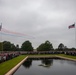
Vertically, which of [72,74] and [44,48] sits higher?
[44,48]

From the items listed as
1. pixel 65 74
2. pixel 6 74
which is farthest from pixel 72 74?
pixel 6 74

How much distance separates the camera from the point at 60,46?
5527 inches

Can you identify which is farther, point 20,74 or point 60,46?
point 60,46

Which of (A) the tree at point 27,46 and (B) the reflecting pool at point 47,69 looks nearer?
(B) the reflecting pool at point 47,69

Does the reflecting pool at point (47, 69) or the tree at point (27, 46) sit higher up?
the tree at point (27, 46)

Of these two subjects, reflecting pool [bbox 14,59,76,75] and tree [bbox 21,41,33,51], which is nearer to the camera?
reflecting pool [bbox 14,59,76,75]

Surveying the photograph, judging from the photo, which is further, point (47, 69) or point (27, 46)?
point (27, 46)

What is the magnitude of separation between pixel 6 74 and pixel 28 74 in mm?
2520

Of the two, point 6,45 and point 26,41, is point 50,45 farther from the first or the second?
point 6,45

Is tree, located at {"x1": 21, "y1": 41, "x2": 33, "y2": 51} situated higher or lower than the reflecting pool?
higher

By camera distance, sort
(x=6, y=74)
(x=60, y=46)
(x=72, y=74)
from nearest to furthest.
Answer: (x=6, y=74)
(x=72, y=74)
(x=60, y=46)

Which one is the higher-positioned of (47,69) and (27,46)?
(27,46)

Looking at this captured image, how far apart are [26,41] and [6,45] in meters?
12.5

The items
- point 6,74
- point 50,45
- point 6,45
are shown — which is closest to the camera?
point 6,74
